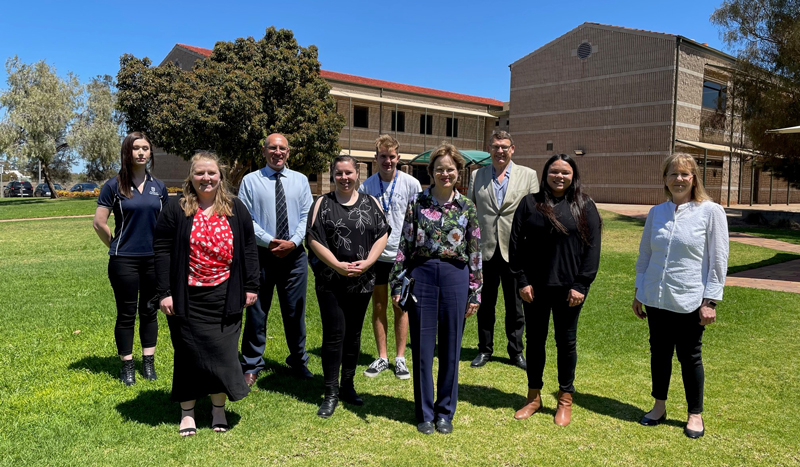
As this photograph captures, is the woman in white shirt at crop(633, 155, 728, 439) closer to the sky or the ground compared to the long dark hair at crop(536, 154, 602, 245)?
closer to the ground

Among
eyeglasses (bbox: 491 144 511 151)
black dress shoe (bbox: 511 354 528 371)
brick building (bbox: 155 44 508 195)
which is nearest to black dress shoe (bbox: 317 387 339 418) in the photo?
black dress shoe (bbox: 511 354 528 371)

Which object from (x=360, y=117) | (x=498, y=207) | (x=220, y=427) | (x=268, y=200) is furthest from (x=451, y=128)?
(x=220, y=427)

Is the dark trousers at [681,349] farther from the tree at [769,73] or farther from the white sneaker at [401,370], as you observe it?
the tree at [769,73]

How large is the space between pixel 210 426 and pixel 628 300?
6.41 meters

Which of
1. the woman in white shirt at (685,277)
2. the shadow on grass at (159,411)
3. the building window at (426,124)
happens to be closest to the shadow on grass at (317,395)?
the shadow on grass at (159,411)

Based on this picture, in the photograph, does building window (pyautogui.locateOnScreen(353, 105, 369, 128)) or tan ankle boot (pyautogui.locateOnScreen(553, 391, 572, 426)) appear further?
building window (pyautogui.locateOnScreen(353, 105, 369, 128))

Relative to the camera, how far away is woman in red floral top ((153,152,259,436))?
3.62 meters

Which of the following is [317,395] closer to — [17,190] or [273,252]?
[273,252]

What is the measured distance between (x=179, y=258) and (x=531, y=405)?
109 inches

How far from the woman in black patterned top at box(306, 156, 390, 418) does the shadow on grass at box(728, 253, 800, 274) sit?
951 centimetres

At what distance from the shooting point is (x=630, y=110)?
3269 cm

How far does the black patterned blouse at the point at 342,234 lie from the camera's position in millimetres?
4078

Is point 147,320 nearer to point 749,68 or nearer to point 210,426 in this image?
point 210,426

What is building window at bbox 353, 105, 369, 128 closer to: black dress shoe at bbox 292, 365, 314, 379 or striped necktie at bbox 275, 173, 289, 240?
striped necktie at bbox 275, 173, 289, 240
